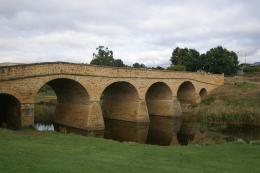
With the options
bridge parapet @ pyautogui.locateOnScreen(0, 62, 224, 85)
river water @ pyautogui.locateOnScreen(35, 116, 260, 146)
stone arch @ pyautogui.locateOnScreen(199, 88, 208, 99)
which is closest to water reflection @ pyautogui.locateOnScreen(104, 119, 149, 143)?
river water @ pyautogui.locateOnScreen(35, 116, 260, 146)

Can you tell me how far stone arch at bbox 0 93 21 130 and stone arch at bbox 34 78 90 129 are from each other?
348 cm

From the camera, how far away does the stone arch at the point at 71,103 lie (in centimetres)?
2812

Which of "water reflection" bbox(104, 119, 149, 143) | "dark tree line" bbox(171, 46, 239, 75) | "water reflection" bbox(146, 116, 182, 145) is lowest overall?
"water reflection" bbox(146, 116, 182, 145)

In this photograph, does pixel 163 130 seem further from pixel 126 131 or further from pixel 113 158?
pixel 113 158

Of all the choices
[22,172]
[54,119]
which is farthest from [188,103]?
[22,172]

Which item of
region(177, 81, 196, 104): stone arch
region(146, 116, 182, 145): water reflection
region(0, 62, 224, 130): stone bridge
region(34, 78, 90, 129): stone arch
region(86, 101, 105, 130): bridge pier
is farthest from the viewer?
→ region(177, 81, 196, 104): stone arch

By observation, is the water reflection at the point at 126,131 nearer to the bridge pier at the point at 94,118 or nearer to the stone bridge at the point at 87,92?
the stone bridge at the point at 87,92

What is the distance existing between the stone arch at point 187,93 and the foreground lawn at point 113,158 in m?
28.1

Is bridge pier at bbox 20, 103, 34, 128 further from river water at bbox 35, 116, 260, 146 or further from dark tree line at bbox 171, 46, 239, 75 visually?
dark tree line at bbox 171, 46, 239, 75

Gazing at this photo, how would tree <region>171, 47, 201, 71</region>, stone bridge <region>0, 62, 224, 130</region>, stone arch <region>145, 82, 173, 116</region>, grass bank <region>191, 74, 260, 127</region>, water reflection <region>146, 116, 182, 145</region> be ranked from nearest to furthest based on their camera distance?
stone bridge <region>0, 62, 224, 130</region> → water reflection <region>146, 116, 182, 145</region> → grass bank <region>191, 74, 260, 127</region> → stone arch <region>145, 82, 173, 116</region> → tree <region>171, 47, 201, 71</region>

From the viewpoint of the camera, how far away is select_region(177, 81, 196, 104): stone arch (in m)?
44.5

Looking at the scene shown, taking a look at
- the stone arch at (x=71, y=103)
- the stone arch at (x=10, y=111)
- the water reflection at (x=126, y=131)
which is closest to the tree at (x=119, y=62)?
the water reflection at (x=126, y=131)

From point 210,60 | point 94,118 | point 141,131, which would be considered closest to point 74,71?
point 94,118

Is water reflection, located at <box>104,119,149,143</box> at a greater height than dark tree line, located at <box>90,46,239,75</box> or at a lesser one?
lesser
